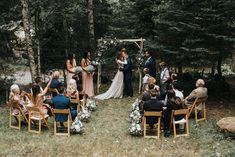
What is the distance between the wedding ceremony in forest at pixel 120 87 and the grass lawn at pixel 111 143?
0.03m

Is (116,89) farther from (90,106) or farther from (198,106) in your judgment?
(198,106)

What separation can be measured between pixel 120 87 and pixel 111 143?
23.4 ft

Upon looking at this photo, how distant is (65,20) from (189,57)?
8.58 m

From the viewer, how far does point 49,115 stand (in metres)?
17.0

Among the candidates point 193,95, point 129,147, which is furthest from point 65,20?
point 129,147

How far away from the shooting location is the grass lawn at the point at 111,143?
12.9 metres

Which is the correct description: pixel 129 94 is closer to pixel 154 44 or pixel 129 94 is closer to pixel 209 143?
pixel 154 44

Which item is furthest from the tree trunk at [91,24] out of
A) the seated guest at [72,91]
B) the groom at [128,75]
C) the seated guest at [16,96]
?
the seated guest at [16,96]

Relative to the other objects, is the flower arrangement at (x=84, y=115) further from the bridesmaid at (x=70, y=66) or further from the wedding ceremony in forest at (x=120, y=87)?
the bridesmaid at (x=70, y=66)

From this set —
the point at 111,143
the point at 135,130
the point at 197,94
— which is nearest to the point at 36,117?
the point at 111,143

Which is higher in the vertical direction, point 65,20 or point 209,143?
point 65,20

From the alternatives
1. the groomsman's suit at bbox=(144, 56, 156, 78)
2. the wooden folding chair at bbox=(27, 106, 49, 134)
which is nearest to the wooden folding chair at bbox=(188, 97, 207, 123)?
the groomsman's suit at bbox=(144, 56, 156, 78)

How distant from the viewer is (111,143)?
13.8 metres

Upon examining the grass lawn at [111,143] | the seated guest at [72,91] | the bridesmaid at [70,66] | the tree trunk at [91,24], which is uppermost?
the tree trunk at [91,24]
